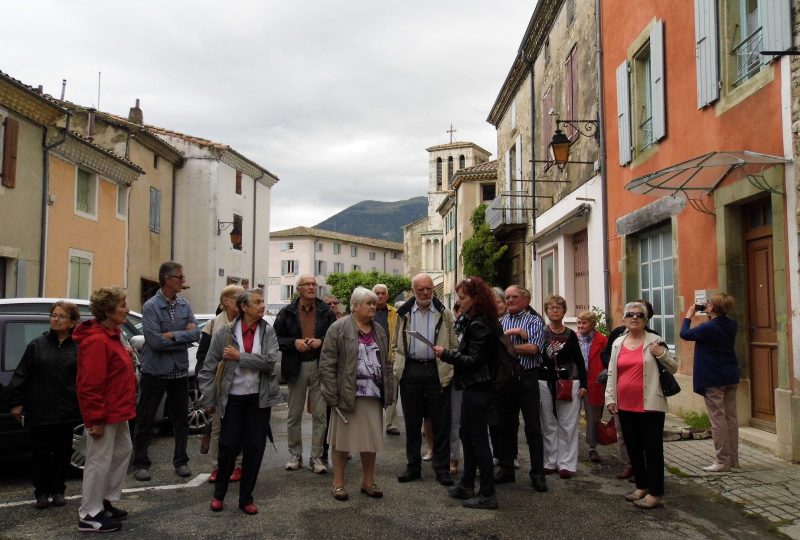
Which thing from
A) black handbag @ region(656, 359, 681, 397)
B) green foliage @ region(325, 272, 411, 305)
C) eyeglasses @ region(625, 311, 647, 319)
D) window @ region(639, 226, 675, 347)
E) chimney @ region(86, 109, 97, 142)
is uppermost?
chimney @ region(86, 109, 97, 142)

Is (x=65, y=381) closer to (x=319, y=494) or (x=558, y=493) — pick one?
(x=319, y=494)

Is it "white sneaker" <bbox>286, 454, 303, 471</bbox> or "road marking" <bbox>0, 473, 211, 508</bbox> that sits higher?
"white sneaker" <bbox>286, 454, 303, 471</bbox>

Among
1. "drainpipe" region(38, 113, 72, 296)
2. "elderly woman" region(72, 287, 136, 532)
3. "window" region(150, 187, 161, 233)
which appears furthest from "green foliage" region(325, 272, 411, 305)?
"elderly woman" region(72, 287, 136, 532)

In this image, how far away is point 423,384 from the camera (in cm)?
619

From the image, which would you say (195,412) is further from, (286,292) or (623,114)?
(286,292)

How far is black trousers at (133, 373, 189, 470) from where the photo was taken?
20.7ft

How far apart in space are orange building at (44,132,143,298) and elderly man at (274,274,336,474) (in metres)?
12.8

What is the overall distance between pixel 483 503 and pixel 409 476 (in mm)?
1013

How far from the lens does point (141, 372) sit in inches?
257

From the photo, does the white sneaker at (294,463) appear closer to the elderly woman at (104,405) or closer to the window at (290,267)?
the elderly woman at (104,405)

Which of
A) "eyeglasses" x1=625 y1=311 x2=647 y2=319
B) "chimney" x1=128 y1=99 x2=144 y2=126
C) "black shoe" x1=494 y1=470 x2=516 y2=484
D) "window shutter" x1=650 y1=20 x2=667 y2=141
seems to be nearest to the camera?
"eyeglasses" x1=625 y1=311 x2=647 y2=319

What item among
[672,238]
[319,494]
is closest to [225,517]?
[319,494]

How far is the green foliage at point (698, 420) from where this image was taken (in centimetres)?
833

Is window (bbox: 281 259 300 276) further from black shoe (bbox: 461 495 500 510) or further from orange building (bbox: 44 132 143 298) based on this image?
black shoe (bbox: 461 495 500 510)
